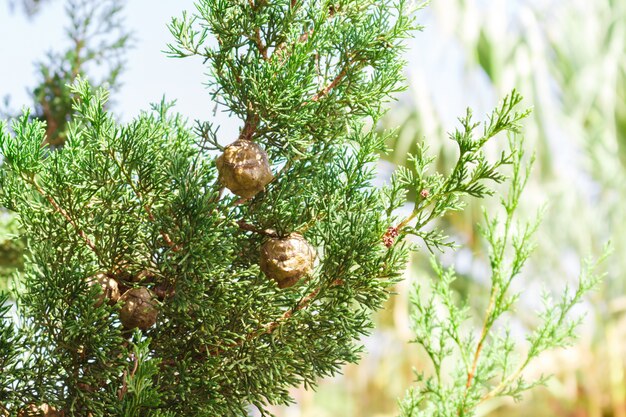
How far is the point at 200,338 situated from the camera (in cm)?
56

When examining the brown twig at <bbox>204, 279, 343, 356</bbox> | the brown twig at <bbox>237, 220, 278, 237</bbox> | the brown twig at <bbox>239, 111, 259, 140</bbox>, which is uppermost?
the brown twig at <bbox>239, 111, 259, 140</bbox>

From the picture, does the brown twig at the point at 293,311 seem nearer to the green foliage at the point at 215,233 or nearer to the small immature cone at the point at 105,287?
the green foliage at the point at 215,233

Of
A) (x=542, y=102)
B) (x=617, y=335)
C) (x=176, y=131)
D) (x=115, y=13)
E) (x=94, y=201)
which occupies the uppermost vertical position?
(x=542, y=102)

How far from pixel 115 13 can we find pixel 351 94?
62 centimetres

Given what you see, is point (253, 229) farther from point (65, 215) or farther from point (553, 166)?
point (553, 166)

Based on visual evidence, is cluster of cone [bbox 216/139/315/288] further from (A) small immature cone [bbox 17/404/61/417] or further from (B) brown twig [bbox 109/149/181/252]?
(A) small immature cone [bbox 17/404/61/417]

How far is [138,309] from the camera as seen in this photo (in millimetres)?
550

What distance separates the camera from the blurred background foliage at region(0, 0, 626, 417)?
10.6 ft

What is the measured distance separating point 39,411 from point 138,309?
11cm

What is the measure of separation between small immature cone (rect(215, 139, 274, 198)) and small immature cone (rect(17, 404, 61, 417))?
0.22 m

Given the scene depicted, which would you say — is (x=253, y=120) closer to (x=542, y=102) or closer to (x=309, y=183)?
(x=309, y=183)

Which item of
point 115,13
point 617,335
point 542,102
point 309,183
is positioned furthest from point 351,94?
point 617,335

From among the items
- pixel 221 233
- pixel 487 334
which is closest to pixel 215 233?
pixel 221 233

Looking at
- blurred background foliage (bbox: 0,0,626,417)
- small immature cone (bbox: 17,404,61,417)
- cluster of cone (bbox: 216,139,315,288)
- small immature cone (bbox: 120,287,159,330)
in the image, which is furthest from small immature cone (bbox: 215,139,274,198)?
blurred background foliage (bbox: 0,0,626,417)
